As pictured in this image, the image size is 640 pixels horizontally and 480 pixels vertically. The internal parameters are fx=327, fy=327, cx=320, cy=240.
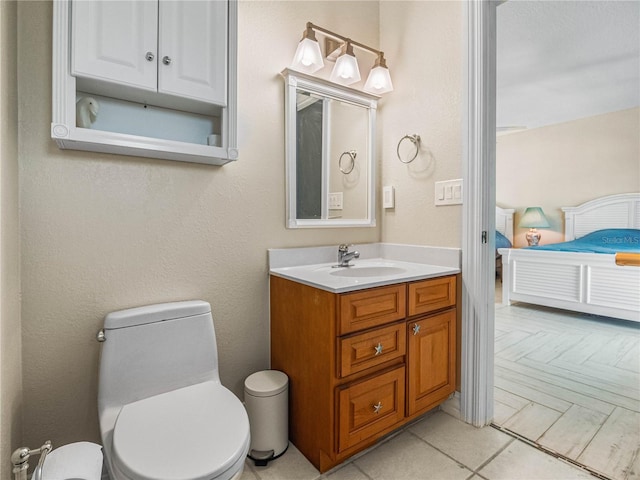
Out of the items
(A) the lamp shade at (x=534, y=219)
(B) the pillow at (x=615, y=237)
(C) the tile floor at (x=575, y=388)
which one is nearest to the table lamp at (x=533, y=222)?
(A) the lamp shade at (x=534, y=219)

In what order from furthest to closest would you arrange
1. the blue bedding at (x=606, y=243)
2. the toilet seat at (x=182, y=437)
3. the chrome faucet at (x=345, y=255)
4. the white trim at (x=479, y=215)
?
the blue bedding at (x=606, y=243) → the chrome faucet at (x=345, y=255) → the white trim at (x=479, y=215) → the toilet seat at (x=182, y=437)

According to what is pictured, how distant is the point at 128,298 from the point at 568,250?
13.6 ft

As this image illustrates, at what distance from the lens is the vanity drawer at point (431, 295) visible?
5.00 ft

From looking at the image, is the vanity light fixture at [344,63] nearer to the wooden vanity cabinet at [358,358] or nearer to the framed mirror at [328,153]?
the framed mirror at [328,153]

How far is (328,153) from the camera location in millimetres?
1988

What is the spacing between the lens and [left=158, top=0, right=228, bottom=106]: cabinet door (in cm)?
129

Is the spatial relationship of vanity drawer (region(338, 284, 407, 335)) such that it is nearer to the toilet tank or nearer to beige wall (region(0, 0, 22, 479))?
the toilet tank

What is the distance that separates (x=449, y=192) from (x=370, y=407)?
115 centimetres

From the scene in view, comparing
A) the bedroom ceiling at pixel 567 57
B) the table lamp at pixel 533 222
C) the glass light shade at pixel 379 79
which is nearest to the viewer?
the glass light shade at pixel 379 79

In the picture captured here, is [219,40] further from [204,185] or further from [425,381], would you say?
[425,381]

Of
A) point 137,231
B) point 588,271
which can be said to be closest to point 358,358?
point 137,231

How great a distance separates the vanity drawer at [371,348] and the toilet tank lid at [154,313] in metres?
0.63

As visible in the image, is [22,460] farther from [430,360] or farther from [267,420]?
[430,360]

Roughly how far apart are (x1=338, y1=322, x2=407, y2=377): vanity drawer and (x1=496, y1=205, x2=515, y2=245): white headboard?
16.3ft
